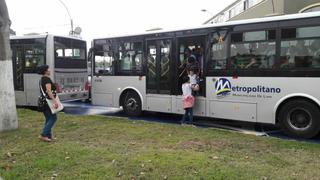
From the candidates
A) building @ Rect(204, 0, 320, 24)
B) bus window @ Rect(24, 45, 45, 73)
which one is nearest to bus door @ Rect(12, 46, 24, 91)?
bus window @ Rect(24, 45, 45, 73)

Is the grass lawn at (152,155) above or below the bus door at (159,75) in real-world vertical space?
below

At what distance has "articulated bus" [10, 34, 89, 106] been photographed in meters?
14.6

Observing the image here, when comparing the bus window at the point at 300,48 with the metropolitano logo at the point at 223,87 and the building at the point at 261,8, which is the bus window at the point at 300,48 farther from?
the building at the point at 261,8

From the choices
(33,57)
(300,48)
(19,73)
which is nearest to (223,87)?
(300,48)

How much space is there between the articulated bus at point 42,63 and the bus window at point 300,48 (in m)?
8.66

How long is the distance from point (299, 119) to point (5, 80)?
7.25 metres

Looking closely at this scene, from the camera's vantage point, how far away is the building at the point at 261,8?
103 ft

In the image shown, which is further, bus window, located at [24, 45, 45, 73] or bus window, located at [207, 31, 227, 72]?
bus window, located at [24, 45, 45, 73]

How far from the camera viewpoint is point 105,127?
33.0 feet

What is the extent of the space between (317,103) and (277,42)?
1708 mm

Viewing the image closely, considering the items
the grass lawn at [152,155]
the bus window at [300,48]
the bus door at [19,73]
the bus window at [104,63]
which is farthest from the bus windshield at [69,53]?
the bus window at [300,48]

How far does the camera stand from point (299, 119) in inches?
366

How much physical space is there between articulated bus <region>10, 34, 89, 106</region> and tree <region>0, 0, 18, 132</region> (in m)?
4.72

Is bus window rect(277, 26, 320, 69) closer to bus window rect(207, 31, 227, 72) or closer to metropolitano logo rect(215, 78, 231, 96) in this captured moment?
metropolitano logo rect(215, 78, 231, 96)
